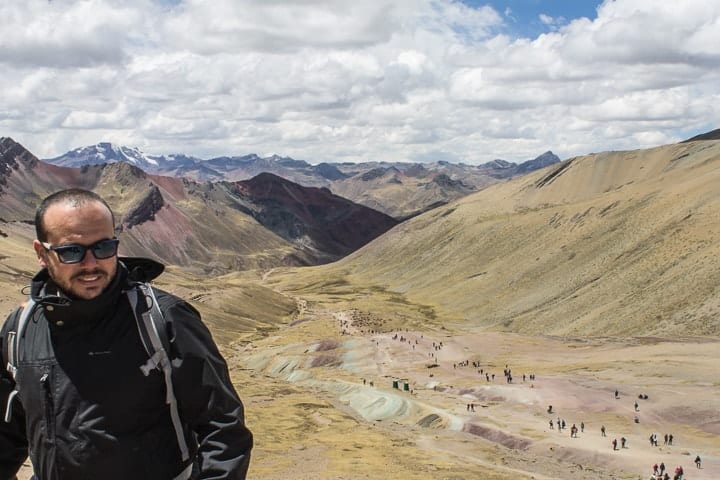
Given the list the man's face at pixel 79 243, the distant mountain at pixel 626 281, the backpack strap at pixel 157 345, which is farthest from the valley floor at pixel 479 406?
the man's face at pixel 79 243

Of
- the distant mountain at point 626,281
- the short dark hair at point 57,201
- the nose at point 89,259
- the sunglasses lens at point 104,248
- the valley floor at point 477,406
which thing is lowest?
the valley floor at point 477,406

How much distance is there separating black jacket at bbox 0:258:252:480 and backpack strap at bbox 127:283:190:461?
0.06 metres

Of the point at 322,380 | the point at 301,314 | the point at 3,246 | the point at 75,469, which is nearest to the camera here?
the point at 75,469

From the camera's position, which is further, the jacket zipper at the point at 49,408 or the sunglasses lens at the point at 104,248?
the sunglasses lens at the point at 104,248

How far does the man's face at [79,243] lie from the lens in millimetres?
6109

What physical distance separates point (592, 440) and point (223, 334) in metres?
95.5

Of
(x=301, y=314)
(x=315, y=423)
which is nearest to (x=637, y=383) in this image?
(x=315, y=423)

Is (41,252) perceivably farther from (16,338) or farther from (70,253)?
(16,338)

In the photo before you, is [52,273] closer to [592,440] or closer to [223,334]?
[592,440]

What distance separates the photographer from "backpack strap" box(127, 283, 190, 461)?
5.89 meters

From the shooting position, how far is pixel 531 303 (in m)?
170

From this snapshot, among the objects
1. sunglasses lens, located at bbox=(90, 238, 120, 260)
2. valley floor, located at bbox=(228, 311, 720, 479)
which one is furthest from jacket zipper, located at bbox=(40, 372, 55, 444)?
valley floor, located at bbox=(228, 311, 720, 479)

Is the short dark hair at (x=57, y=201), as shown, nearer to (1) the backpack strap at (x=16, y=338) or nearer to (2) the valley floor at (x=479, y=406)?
(1) the backpack strap at (x=16, y=338)

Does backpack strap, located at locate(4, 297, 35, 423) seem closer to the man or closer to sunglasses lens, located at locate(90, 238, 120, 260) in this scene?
the man
